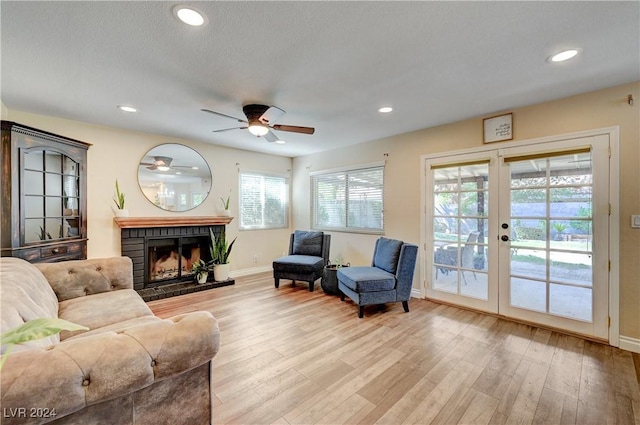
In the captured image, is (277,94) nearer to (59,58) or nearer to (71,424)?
(59,58)

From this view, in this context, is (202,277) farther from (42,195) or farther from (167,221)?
(42,195)

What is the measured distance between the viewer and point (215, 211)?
193 inches

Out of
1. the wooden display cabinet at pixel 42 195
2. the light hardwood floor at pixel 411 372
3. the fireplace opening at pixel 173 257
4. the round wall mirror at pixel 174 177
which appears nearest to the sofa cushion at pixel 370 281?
the light hardwood floor at pixel 411 372

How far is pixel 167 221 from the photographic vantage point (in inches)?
163

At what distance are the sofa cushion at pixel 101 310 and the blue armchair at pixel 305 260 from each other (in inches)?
86.0

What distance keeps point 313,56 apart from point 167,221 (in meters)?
3.39

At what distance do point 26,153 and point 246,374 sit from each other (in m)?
3.18

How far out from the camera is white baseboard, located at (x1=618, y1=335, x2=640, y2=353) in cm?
242

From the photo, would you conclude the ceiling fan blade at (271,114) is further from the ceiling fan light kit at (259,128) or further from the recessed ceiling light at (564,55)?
the recessed ceiling light at (564,55)

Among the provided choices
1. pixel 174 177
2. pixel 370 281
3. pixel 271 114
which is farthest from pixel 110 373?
pixel 174 177

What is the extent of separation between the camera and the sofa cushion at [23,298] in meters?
1.20

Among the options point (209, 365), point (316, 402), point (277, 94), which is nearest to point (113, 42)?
point (277, 94)

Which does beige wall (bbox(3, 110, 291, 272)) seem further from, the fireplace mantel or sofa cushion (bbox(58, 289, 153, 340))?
sofa cushion (bbox(58, 289, 153, 340))

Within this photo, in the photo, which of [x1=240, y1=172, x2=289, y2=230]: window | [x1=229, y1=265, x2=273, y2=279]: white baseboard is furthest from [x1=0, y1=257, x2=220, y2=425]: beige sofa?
[x1=240, y1=172, x2=289, y2=230]: window
